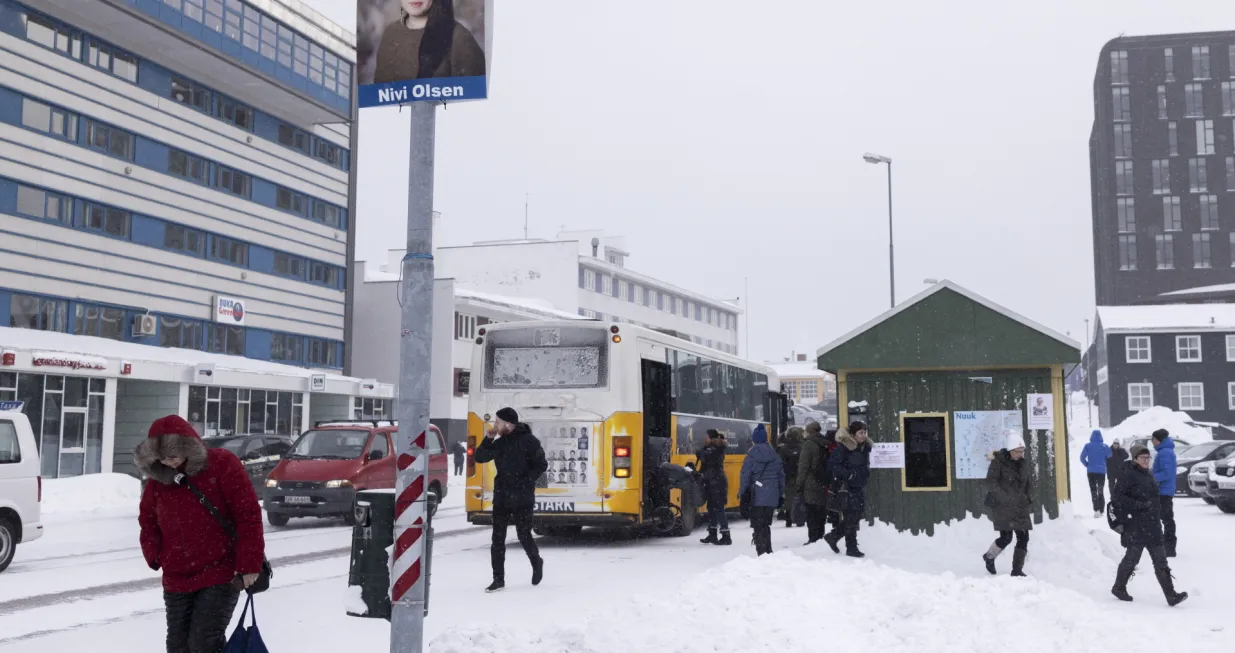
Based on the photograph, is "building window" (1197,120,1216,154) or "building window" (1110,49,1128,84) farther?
"building window" (1110,49,1128,84)

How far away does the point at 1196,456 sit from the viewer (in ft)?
102

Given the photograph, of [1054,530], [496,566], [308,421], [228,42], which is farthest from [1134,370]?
[496,566]

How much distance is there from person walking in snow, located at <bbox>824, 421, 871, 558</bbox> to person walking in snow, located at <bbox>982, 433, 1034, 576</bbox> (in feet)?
6.10

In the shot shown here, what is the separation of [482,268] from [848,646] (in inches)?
3067

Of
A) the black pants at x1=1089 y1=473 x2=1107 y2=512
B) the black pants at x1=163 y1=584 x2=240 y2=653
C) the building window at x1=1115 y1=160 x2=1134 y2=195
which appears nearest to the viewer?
the black pants at x1=163 y1=584 x2=240 y2=653

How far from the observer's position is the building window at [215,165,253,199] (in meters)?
45.1

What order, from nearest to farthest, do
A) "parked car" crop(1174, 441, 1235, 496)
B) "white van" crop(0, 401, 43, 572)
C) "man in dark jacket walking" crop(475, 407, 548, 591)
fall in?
"man in dark jacket walking" crop(475, 407, 548, 591)
"white van" crop(0, 401, 43, 572)
"parked car" crop(1174, 441, 1235, 496)

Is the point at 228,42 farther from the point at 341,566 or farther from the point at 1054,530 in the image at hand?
the point at 1054,530

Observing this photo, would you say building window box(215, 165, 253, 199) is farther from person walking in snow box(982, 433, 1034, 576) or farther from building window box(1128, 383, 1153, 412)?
building window box(1128, 383, 1153, 412)

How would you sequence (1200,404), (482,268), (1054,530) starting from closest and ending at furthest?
(1054,530)
(1200,404)
(482,268)

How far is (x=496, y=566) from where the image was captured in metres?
12.4

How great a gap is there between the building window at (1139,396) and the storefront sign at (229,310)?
177 feet

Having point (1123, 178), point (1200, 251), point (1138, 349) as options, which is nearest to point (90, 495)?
point (1138, 349)

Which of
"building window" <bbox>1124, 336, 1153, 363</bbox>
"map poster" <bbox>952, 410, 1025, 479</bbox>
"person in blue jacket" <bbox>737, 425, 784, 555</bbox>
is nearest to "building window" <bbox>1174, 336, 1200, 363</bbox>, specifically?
"building window" <bbox>1124, 336, 1153, 363</bbox>
